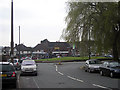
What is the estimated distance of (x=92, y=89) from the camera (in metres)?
11.5

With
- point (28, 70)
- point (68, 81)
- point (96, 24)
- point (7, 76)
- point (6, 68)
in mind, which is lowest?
point (68, 81)

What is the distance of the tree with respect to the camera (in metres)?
22.5

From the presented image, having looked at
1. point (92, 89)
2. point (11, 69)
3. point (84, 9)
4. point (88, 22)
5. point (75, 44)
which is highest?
point (84, 9)

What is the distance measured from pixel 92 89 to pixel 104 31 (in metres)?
12.6

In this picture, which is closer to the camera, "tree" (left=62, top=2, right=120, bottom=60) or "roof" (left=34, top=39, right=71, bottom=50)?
"tree" (left=62, top=2, right=120, bottom=60)

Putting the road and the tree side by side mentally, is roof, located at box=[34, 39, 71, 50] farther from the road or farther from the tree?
the road

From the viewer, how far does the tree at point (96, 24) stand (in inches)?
887

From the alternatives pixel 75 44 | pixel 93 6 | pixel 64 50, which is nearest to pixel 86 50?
pixel 75 44

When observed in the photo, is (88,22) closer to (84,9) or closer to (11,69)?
(84,9)

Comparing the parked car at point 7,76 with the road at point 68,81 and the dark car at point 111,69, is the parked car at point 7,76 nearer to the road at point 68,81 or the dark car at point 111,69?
the road at point 68,81

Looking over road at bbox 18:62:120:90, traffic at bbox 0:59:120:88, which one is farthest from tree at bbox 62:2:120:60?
road at bbox 18:62:120:90

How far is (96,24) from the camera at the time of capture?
2355 cm

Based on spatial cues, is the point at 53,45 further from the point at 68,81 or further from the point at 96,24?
the point at 68,81

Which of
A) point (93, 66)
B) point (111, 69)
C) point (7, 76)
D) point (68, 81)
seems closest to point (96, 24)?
point (93, 66)
